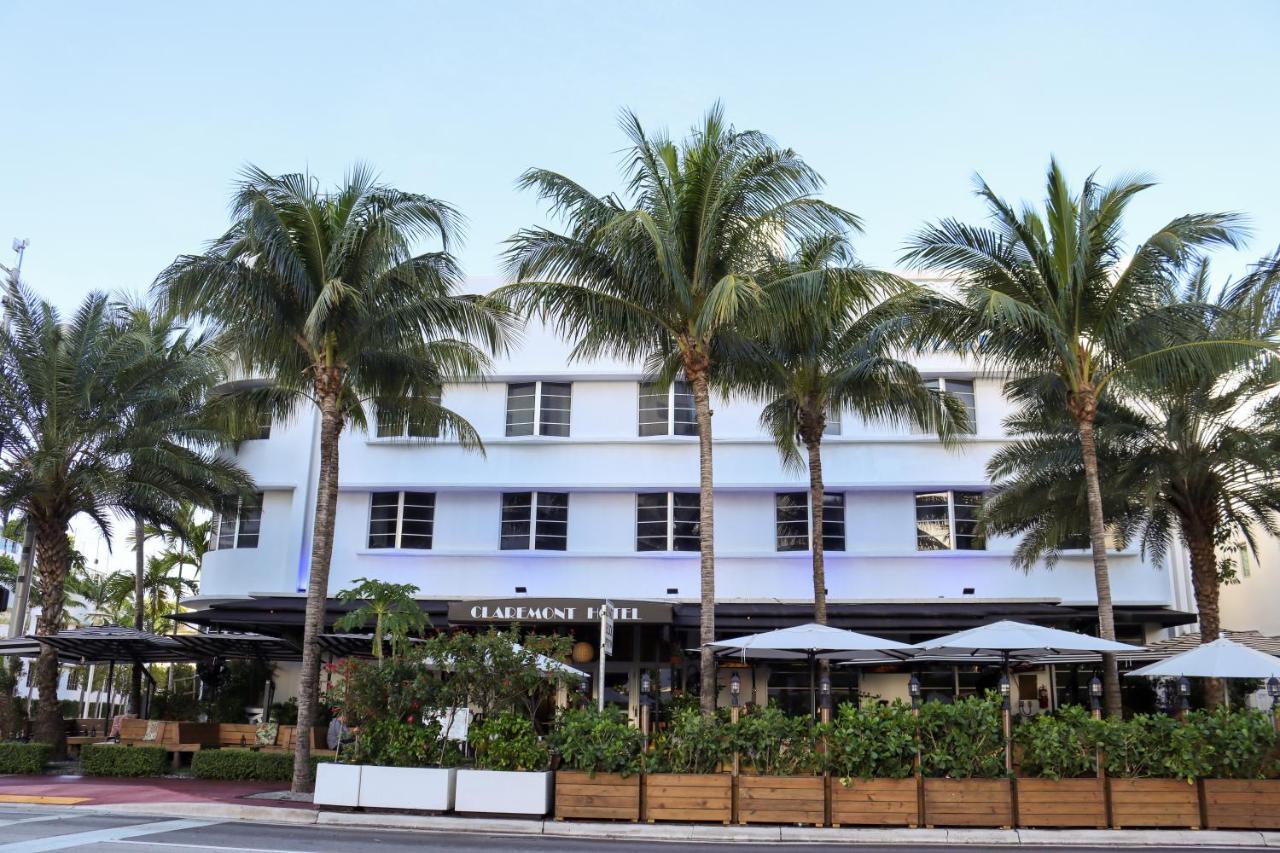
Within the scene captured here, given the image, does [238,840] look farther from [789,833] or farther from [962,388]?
[962,388]

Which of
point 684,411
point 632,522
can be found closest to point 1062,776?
point 632,522

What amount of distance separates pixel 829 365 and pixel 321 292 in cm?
969

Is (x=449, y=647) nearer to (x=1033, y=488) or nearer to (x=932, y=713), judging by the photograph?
(x=932, y=713)

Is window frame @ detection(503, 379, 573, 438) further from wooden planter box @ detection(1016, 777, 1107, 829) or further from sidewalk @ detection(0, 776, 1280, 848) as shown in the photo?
wooden planter box @ detection(1016, 777, 1107, 829)

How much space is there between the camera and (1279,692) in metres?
16.4

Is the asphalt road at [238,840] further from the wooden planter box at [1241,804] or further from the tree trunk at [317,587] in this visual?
the tree trunk at [317,587]

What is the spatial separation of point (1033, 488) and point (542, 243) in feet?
37.5

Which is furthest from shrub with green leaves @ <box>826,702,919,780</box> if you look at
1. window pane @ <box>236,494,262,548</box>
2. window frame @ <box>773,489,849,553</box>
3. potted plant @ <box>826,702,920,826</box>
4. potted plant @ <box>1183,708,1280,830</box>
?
window pane @ <box>236,494,262,548</box>

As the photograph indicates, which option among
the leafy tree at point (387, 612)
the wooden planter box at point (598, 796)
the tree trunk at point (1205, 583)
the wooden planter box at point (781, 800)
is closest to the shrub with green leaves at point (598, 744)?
the wooden planter box at point (598, 796)

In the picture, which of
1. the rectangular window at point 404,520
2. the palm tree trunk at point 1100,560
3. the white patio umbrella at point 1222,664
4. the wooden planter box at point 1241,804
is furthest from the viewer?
the rectangular window at point 404,520

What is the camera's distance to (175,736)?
874 inches

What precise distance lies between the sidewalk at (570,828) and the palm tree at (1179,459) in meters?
7.34

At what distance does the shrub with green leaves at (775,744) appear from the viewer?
14328 millimetres

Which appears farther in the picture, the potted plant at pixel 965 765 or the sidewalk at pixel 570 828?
the potted plant at pixel 965 765
